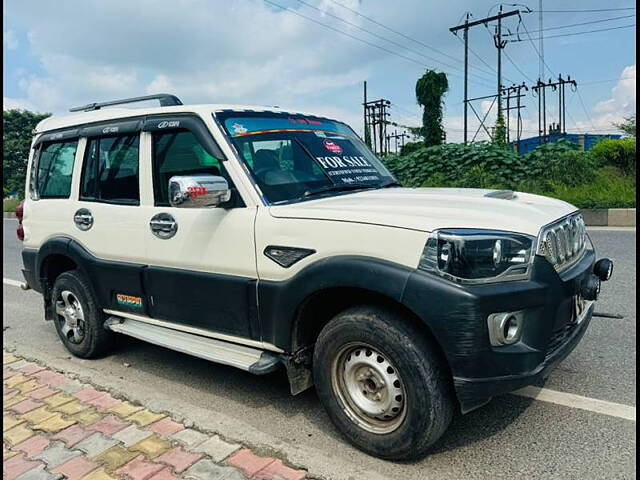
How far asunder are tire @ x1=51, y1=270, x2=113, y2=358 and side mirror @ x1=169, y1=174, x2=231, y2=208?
6.18 feet

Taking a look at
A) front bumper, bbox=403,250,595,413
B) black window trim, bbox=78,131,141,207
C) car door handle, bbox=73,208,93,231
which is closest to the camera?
front bumper, bbox=403,250,595,413

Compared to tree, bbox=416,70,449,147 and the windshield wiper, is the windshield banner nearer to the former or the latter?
the windshield wiper

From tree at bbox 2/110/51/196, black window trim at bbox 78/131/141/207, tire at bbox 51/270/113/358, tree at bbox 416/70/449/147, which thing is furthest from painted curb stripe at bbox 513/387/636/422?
tree at bbox 2/110/51/196

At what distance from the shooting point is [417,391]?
2619 mm

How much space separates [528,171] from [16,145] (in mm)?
37893

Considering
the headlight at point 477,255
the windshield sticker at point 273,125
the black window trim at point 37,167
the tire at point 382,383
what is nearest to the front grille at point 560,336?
the headlight at point 477,255

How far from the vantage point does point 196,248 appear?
137 inches

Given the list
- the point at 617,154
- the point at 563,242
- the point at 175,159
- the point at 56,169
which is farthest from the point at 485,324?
the point at 617,154

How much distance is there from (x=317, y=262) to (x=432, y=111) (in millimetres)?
27607

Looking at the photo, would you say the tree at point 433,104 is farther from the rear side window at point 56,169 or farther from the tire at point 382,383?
the tire at point 382,383

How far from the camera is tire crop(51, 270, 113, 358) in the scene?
14.6 ft

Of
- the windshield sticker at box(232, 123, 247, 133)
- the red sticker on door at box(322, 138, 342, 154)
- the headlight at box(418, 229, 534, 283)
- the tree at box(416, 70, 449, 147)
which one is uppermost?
the tree at box(416, 70, 449, 147)

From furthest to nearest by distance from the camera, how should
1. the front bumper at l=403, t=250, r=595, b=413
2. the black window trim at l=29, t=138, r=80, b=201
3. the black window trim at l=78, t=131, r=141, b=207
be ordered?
the black window trim at l=29, t=138, r=80, b=201
the black window trim at l=78, t=131, r=141, b=207
the front bumper at l=403, t=250, r=595, b=413

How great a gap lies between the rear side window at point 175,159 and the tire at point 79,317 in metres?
1.27
